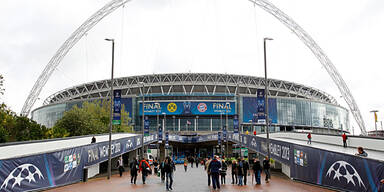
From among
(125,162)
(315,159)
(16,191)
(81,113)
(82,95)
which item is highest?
(82,95)

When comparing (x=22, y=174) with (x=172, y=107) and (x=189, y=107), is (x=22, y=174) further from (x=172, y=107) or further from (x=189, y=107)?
(x=172, y=107)

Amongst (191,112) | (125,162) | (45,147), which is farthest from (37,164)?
(191,112)

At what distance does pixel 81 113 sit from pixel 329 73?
81823mm

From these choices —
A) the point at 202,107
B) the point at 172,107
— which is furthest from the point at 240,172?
the point at 172,107

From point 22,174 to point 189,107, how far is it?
7821 cm

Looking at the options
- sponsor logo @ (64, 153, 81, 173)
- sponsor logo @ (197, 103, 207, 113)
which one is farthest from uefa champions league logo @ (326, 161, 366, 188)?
sponsor logo @ (197, 103, 207, 113)

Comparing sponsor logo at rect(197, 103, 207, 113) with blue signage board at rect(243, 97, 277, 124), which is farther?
blue signage board at rect(243, 97, 277, 124)

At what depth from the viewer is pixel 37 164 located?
15898mm

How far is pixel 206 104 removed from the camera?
304ft

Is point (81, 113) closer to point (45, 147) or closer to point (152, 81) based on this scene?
point (45, 147)

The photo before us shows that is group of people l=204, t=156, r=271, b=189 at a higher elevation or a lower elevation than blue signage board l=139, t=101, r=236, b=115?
lower

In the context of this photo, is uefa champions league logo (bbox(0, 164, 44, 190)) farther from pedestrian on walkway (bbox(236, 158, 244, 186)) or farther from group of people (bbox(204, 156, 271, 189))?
pedestrian on walkway (bbox(236, 158, 244, 186))

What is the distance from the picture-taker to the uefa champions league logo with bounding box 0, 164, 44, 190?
1376cm

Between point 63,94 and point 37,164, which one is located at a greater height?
point 63,94
